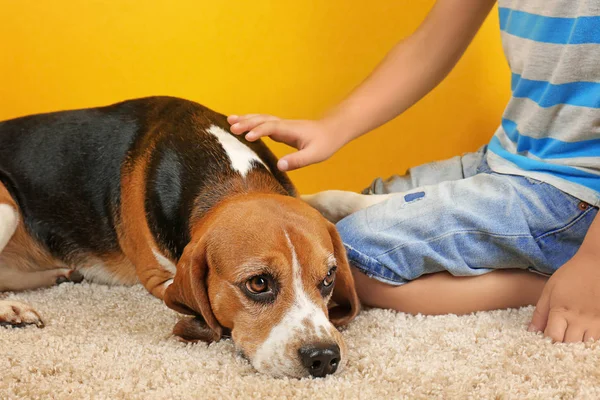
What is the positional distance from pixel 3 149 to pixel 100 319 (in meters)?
0.85

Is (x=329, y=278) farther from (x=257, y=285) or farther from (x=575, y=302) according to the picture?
(x=575, y=302)

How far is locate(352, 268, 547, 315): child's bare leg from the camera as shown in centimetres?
227

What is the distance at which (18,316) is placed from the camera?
2.18m

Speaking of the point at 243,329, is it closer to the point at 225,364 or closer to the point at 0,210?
the point at 225,364

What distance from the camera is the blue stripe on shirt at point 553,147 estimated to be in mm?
2268

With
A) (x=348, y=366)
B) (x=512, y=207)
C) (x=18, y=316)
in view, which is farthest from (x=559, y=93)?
(x=18, y=316)

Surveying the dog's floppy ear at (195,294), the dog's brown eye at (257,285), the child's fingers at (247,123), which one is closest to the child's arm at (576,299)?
the dog's brown eye at (257,285)

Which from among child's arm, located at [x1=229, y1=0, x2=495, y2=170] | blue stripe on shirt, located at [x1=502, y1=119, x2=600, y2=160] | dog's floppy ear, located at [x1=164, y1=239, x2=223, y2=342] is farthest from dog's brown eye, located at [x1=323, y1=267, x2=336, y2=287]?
blue stripe on shirt, located at [x1=502, y1=119, x2=600, y2=160]

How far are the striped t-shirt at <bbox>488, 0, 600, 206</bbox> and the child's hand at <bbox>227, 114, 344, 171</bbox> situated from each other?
603 millimetres

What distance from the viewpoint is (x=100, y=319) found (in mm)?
2266

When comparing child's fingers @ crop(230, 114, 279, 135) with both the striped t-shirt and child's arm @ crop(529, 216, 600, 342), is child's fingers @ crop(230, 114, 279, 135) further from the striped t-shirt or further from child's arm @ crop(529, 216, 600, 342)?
child's arm @ crop(529, 216, 600, 342)

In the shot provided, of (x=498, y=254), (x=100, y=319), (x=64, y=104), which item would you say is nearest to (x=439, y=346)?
(x=498, y=254)

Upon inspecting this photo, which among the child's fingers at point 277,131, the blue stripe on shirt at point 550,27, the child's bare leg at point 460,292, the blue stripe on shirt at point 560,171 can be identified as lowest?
the child's bare leg at point 460,292

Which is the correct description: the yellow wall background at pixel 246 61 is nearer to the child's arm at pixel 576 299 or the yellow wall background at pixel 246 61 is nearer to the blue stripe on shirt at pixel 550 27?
the blue stripe on shirt at pixel 550 27
